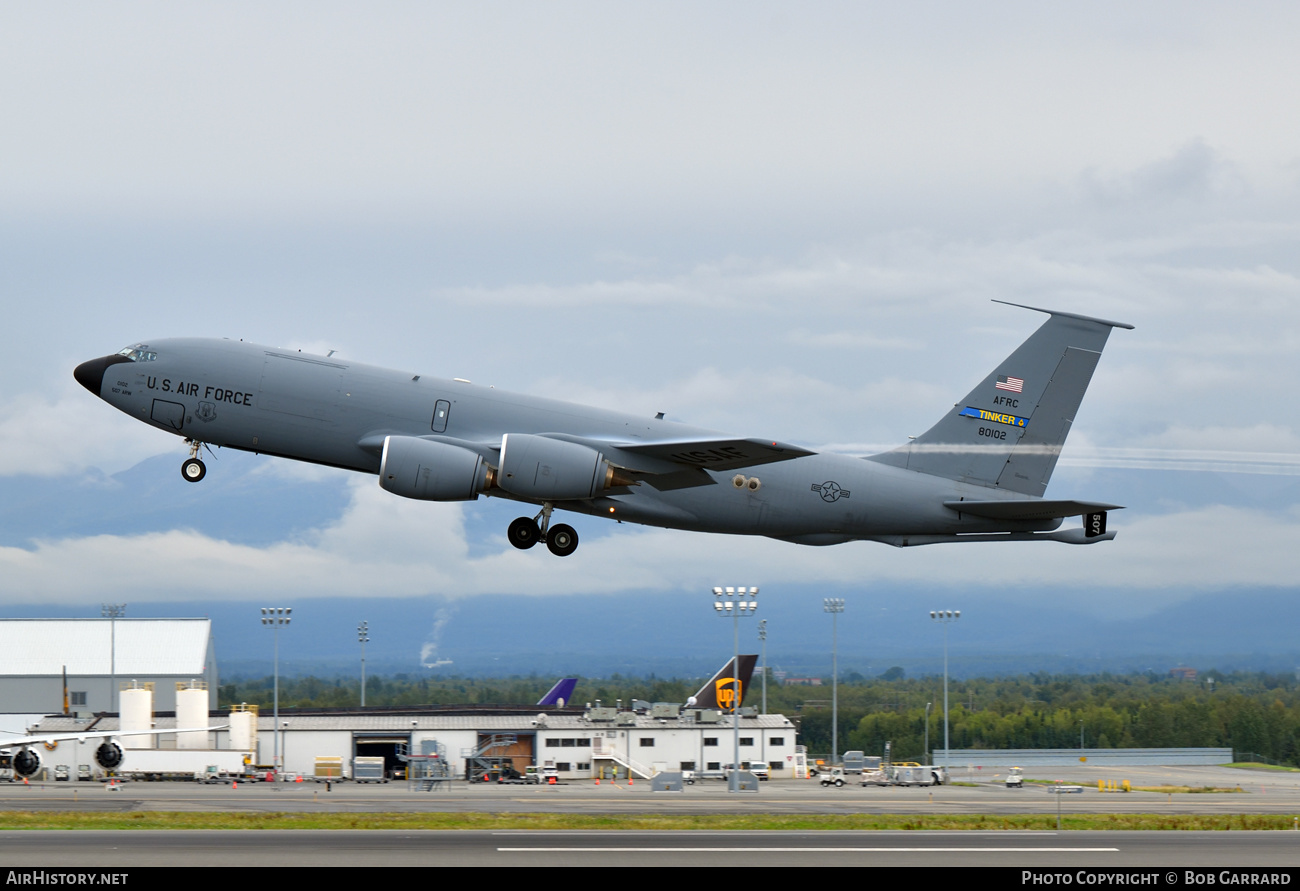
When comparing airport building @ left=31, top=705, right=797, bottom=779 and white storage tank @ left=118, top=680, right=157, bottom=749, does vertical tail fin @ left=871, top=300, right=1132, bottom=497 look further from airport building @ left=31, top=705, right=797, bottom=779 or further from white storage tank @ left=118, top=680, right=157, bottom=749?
white storage tank @ left=118, top=680, right=157, bottom=749

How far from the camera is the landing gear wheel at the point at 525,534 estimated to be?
40.8 metres

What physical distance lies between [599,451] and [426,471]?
4.91 m

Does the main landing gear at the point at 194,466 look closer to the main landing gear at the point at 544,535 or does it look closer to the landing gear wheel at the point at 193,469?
the landing gear wheel at the point at 193,469

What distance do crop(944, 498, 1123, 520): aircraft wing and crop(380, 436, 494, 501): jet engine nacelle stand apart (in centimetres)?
1429

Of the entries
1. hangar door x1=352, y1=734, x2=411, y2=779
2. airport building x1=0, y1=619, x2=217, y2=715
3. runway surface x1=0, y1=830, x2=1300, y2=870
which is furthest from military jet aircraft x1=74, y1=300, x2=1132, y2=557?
airport building x1=0, y1=619, x2=217, y2=715

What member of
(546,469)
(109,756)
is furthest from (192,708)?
(546,469)

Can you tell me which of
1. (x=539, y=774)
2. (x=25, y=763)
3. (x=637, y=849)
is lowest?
(x=539, y=774)

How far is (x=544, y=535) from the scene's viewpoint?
1615 inches

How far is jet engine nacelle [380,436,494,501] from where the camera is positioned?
125 ft

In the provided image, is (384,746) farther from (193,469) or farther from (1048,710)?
(1048,710)

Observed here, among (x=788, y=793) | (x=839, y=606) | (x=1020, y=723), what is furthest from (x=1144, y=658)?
(x=788, y=793)

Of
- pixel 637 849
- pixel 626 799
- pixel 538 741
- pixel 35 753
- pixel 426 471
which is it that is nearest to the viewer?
pixel 426 471

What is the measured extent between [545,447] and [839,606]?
8434 centimetres

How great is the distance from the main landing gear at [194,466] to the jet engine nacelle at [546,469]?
8939 millimetres
